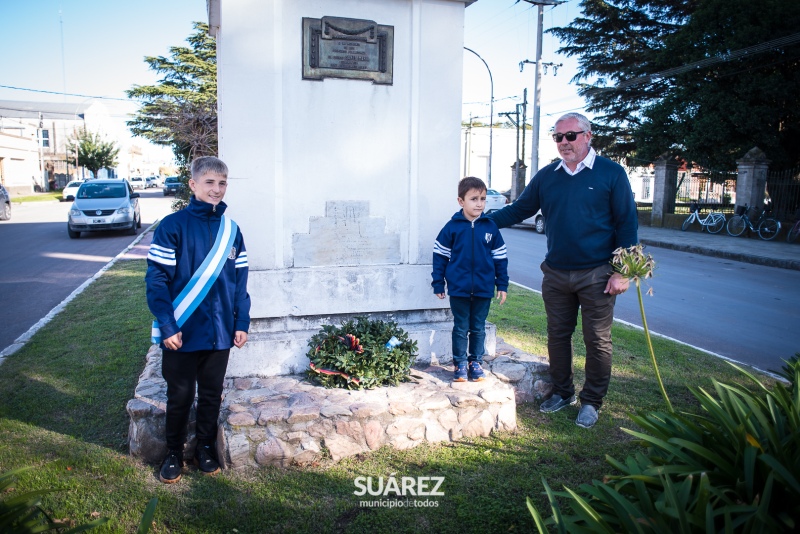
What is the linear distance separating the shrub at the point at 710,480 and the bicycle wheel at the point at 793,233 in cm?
1751

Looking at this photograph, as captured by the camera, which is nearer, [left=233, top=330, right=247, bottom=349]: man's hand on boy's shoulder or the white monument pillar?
[left=233, top=330, right=247, bottom=349]: man's hand on boy's shoulder

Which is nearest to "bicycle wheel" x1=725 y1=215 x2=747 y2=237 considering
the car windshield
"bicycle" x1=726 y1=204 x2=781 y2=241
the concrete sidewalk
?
"bicycle" x1=726 y1=204 x2=781 y2=241

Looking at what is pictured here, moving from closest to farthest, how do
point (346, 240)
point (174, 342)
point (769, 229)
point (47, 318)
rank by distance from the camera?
1. point (174, 342)
2. point (346, 240)
3. point (47, 318)
4. point (769, 229)

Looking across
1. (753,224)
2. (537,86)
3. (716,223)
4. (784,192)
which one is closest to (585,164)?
(753,224)

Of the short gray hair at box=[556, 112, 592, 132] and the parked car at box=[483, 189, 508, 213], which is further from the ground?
the short gray hair at box=[556, 112, 592, 132]

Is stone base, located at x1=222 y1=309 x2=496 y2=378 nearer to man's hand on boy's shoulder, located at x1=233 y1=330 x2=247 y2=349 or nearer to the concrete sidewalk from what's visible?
man's hand on boy's shoulder, located at x1=233 y1=330 x2=247 y2=349

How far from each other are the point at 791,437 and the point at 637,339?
4.31 meters

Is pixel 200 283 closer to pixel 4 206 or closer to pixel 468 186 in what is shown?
pixel 468 186

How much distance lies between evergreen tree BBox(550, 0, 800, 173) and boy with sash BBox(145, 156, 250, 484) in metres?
22.5

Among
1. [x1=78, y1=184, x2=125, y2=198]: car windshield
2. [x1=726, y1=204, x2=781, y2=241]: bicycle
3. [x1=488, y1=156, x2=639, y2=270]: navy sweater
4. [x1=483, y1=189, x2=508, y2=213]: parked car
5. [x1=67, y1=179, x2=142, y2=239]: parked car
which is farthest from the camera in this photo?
[x1=483, y1=189, x2=508, y2=213]: parked car

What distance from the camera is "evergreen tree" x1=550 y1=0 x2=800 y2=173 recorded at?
20.8 metres

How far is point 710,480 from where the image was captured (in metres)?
2.44

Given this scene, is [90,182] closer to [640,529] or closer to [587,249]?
[587,249]

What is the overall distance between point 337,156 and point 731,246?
15989mm
